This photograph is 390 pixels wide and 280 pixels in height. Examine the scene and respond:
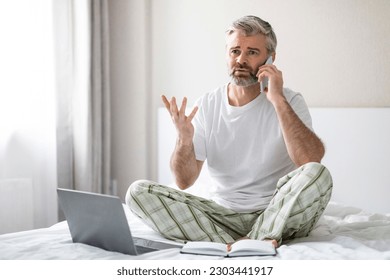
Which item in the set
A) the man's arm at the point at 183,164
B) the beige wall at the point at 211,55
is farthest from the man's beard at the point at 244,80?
the beige wall at the point at 211,55

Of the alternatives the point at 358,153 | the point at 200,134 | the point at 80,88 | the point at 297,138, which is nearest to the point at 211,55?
the point at 80,88

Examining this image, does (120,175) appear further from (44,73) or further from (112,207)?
(112,207)

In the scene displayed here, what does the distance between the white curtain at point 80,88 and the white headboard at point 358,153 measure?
108 cm

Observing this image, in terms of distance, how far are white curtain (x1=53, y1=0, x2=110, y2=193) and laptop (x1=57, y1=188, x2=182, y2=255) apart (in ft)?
4.23

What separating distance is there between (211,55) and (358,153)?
87 centimetres

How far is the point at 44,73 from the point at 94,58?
0.32 meters

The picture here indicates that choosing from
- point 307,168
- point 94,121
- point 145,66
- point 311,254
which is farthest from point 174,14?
point 311,254

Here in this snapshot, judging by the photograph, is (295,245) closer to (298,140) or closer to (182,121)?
(298,140)

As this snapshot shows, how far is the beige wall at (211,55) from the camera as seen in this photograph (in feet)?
7.50

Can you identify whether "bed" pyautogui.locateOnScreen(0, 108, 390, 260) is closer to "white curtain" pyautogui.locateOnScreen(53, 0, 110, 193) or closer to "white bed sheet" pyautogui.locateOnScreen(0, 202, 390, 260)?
"white bed sheet" pyautogui.locateOnScreen(0, 202, 390, 260)

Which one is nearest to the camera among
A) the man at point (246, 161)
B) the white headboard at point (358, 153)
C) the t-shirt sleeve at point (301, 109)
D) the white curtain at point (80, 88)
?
the man at point (246, 161)

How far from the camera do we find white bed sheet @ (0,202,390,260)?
1.36 meters

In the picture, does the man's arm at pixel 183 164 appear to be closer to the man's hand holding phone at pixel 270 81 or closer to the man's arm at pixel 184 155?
the man's arm at pixel 184 155

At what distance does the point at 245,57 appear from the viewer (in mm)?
1791
